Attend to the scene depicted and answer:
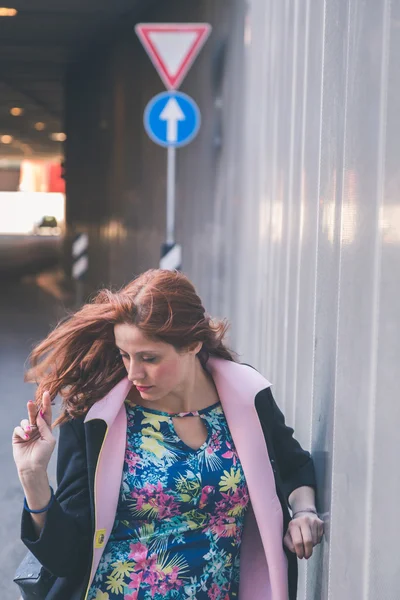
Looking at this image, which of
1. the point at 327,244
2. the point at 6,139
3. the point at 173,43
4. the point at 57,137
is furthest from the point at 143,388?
the point at 6,139

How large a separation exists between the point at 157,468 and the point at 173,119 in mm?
7581

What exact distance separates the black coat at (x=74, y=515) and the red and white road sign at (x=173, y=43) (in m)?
7.08

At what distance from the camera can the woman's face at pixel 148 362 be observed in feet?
7.62

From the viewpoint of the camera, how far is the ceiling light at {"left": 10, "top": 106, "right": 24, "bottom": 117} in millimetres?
31734

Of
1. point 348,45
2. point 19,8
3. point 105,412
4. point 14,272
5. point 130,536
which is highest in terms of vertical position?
point 19,8

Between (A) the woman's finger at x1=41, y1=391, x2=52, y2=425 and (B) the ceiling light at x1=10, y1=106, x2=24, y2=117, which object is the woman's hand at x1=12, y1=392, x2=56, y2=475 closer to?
(A) the woman's finger at x1=41, y1=391, x2=52, y2=425

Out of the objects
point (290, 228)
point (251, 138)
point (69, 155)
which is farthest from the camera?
point (69, 155)

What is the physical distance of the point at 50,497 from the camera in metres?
2.25

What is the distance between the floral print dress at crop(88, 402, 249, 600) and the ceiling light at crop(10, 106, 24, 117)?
30099mm

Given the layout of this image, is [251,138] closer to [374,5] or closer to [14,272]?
[374,5]

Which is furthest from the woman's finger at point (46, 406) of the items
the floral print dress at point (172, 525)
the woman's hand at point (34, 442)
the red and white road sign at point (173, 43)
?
the red and white road sign at point (173, 43)

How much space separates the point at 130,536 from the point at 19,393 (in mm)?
7176

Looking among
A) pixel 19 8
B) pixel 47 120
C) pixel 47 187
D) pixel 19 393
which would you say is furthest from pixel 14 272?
pixel 47 187

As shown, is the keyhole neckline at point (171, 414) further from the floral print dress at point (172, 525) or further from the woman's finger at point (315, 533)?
the woman's finger at point (315, 533)
